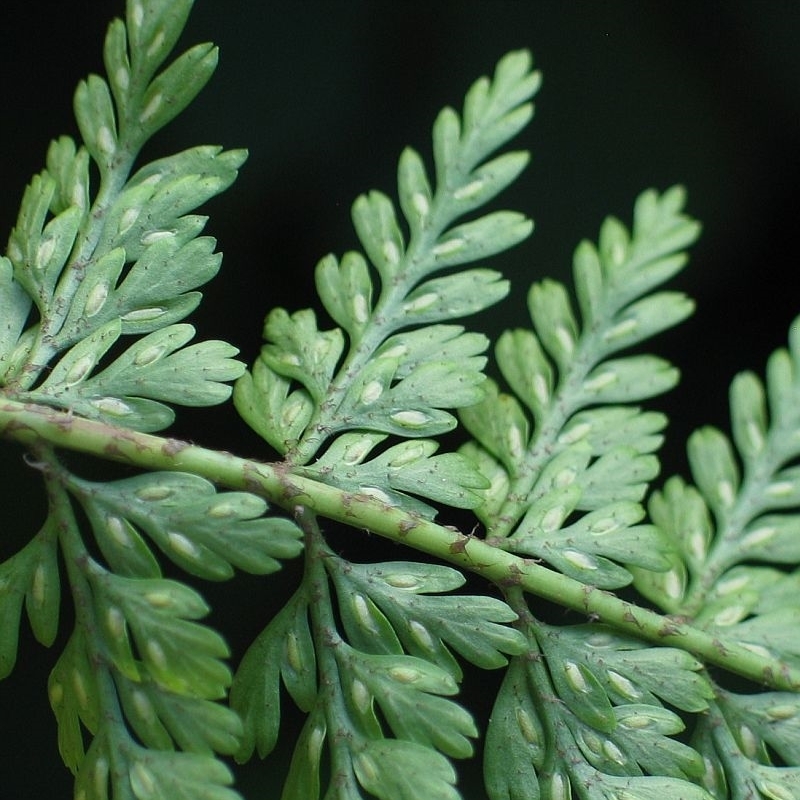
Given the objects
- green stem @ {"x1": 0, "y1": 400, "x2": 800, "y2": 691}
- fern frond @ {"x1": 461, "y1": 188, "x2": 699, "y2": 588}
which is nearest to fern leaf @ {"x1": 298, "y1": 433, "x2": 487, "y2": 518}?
green stem @ {"x1": 0, "y1": 400, "x2": 800, "y2": 691}

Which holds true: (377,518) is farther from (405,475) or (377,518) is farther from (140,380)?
(140,380)

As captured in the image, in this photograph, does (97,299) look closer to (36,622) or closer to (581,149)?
(36,622)

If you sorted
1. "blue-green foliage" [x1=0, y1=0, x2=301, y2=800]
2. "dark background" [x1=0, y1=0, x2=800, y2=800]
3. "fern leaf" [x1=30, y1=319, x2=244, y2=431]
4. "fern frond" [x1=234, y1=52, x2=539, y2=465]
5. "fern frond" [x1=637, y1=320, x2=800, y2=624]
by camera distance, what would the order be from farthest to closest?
1. "dark background" [x1=0, y1=0, x2=800, y2=800]
2. "fern frond" [x1=637, y1=320, x2=800, y2=624]
3. "fern frond" [x1=234, y1=52, x2=539, y2=465]
4. "fern leaf" [x1=30, y1=319, x2=244, y2=431]
5. "blue-green foliage" [x1=0, y1=0, x2=301, y2=800]

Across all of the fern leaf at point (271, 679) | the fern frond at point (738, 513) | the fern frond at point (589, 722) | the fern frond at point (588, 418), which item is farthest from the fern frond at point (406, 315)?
the fern frond at point (738, 513)

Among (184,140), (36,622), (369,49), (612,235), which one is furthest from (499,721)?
(369,49)

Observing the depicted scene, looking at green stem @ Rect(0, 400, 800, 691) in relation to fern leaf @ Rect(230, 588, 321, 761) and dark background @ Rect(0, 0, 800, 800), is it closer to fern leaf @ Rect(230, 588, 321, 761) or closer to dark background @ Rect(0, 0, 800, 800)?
fern leaf @ Rect(230, 588, 321, 761)

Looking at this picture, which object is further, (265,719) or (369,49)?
(369,49)

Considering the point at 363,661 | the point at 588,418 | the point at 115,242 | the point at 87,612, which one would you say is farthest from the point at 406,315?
the point at 87,612
